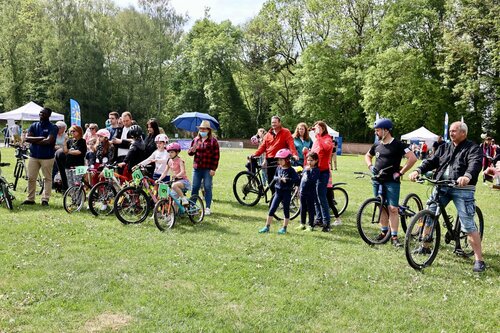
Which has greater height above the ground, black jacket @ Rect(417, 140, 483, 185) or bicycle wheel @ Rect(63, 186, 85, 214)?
black jacket @ Rect(417, 140, 483, 185)

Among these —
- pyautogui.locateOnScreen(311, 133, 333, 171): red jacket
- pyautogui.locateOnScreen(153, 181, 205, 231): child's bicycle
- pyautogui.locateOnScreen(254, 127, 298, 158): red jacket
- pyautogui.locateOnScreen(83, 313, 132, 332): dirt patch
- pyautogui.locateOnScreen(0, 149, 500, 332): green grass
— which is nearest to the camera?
pyautogui.locateOnScreen(83, 313, 132, 332): dirt patch

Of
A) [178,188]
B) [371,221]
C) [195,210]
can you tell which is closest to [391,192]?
[371,221]

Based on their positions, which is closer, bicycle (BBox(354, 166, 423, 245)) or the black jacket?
the black jacket

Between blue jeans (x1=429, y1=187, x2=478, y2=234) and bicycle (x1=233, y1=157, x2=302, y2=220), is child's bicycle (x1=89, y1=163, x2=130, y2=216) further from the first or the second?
blue jeans (x1=429, y1=187, x2=478, y2=234)

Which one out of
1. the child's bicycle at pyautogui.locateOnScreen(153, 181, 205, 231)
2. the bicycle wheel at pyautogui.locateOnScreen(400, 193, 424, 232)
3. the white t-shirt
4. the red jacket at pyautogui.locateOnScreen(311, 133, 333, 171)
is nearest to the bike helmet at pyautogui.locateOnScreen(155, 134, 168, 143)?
the child's bicycle at pyautogui.locateOnScreen(153, 181, 205, 231)

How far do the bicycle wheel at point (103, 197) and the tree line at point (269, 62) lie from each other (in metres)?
29.8

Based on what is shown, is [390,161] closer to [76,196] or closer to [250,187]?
[250,187]

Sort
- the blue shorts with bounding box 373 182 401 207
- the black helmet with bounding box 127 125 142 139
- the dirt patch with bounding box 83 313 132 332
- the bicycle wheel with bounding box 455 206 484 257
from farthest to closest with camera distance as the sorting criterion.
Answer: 1. the black helmet with bounding box 127 125 142 139
2. the blue shorts with bounding box 373 182 401 207
3. the bicycle wheel with bounding box 455 206 484 257
4. the dirt patch with bounding box 83 313 132 332

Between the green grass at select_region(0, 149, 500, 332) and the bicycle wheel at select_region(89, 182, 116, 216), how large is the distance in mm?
499

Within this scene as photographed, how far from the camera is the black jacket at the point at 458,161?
518cm

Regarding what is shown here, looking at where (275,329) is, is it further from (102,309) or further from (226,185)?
(226,185)

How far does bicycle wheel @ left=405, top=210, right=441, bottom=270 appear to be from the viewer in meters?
5.52

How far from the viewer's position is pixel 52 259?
5.41 meters

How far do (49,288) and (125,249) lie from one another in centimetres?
153
